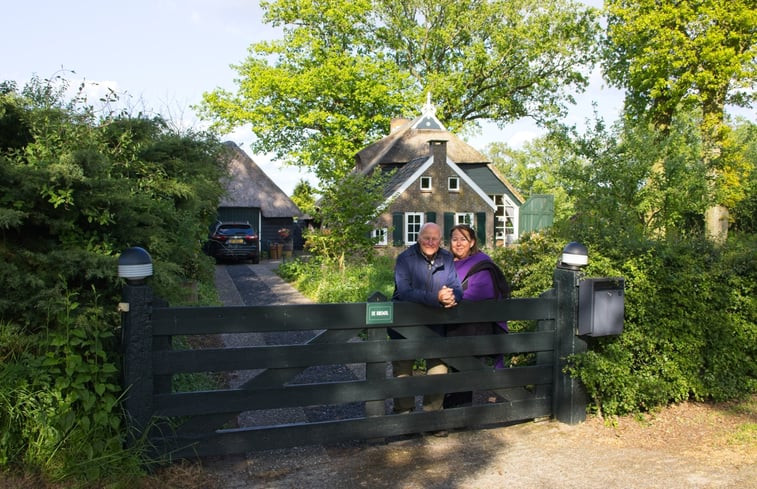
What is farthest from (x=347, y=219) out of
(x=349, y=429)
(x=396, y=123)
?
(x=396, y=123)

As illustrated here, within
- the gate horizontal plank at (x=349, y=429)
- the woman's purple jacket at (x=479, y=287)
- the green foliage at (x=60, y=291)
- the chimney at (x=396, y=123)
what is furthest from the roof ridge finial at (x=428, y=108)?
the green foliage at (x=60, y=291)

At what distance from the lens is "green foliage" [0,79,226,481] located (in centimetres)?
368

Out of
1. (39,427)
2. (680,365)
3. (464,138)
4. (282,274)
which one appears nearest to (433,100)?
(464,138)

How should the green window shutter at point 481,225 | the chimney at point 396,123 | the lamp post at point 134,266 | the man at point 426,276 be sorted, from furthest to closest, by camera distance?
the chimney at point 396,123 < the green window shutter at point 481,225 < the man at point 426,276 < the lamp post at point 134,266

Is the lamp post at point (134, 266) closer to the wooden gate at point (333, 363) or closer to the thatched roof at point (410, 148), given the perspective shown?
the wooden gate at point (333, 363)

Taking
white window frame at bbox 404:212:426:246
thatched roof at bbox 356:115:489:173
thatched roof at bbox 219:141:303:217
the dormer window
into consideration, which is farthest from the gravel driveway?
thatched roof at bbox 219:141:303:217

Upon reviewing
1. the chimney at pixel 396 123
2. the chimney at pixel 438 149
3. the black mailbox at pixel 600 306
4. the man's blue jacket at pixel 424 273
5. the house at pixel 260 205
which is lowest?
the black mailbox at pixel 600 306

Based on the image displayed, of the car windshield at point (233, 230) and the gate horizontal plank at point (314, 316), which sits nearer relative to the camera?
the gate horizontal plank at point (314, 316)

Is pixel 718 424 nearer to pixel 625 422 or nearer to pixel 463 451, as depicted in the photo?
pixel 625 422

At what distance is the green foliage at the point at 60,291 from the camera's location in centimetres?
368

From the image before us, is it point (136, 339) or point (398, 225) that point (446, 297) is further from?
point (398, 225)

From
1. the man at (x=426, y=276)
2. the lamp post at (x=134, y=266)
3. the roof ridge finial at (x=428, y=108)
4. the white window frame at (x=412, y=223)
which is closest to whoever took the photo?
the lamp post at (x=134, y=266)

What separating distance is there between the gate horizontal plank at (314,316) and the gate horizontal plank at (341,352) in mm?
131

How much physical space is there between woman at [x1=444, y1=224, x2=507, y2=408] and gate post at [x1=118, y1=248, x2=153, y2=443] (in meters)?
2.34
